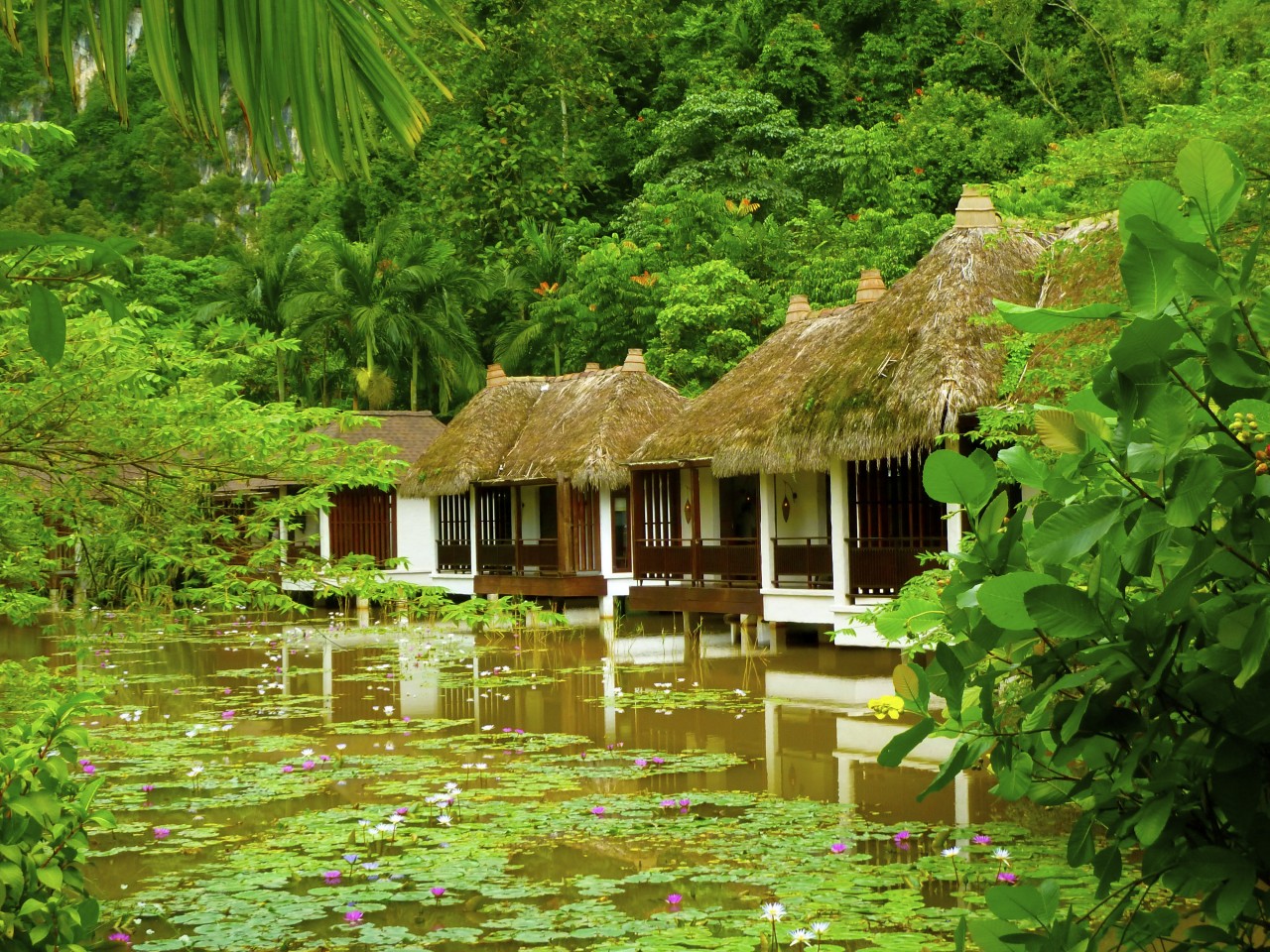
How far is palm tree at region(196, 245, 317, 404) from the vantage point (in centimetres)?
3019

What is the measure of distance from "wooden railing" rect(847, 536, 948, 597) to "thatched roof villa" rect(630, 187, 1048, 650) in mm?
20

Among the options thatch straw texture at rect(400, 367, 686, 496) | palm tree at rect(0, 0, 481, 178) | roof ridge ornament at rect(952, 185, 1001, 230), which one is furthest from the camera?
thatch straw texture at rect(400, 367, 686, 496)

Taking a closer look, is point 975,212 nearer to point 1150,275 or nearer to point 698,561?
point 698,561

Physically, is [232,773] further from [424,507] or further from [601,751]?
[424,507]

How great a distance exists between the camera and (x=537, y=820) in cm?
720

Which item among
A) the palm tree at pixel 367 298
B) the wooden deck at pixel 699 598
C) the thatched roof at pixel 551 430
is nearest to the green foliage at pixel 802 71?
the thatched roof at pixel 551 430

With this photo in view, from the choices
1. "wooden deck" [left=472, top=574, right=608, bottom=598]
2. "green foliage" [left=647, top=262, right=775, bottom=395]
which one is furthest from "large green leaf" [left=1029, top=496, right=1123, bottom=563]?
"green foliage" [left=647, top=262, right=775, bottom=395]

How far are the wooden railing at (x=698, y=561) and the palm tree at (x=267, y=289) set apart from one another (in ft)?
45.4

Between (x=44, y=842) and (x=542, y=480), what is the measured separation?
1784 cm

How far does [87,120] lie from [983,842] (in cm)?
3967

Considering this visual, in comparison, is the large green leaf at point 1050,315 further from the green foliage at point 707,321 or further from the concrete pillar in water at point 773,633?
the green foliage at point 707,321

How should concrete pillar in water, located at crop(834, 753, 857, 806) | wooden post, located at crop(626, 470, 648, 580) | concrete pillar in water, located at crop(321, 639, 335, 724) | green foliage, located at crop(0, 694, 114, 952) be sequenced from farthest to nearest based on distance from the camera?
wooden post, located at crop(626, 470, 648, 580), concrete pillar in water, located at crop(321, 639, 335, 724), concrete pillar in water, located at crop(834, 753, 857, 806), green foliage, located at crop(0, 694, 114, 952)

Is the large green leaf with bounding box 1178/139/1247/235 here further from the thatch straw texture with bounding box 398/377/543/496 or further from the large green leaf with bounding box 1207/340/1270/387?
the thatch straw texture with bounding box 398/377/543/496

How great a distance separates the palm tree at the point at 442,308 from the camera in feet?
95.0
